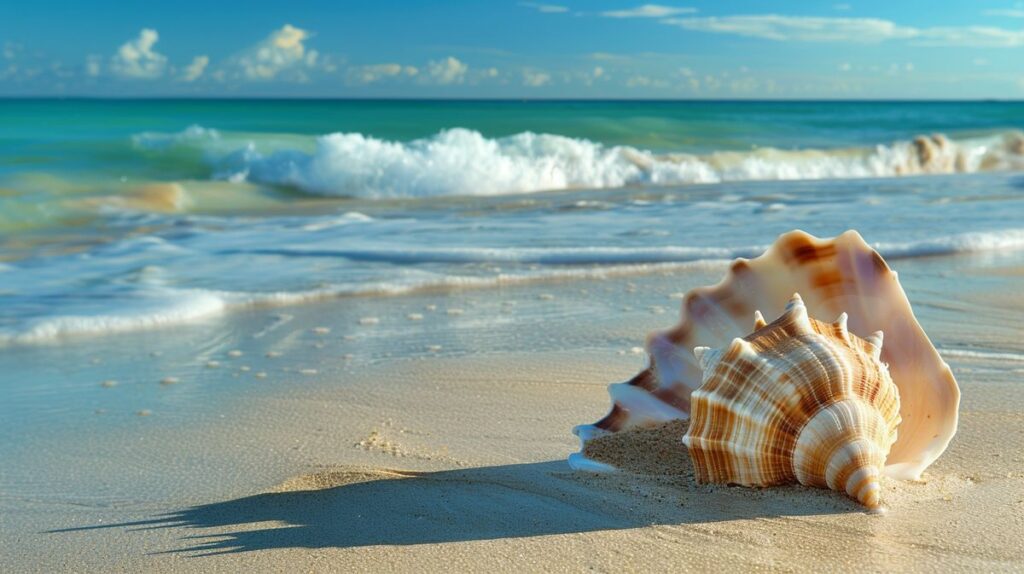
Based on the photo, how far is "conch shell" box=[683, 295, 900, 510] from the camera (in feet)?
7.50

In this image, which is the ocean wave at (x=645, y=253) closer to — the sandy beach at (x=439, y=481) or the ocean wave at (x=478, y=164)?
the sandy beach at (x=439, y=481)

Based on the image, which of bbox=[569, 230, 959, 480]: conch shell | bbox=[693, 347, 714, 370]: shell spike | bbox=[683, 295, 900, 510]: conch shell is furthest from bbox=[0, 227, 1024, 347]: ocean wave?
bbox=[683, 295, 900, 510]: conch shell

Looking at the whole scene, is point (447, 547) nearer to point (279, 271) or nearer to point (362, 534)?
point (362, 534)

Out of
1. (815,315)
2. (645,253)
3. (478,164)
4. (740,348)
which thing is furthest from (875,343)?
(478,164)

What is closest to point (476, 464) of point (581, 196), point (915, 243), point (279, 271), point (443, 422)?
point (443, 422)

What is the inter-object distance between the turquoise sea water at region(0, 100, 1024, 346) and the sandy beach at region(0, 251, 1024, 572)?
1.62 m

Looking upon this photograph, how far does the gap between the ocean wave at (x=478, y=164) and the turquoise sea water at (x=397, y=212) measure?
0.05m

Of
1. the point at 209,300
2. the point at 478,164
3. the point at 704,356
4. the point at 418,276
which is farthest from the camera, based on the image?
the point at 478,164

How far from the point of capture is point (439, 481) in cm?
284

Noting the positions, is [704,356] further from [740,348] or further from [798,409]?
[798,409]

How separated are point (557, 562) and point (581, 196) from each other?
11277mm

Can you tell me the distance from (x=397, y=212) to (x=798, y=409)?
9565mm

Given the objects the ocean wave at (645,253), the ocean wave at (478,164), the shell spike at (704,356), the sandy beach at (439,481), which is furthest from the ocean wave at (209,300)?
the ocean wave at (478,164)

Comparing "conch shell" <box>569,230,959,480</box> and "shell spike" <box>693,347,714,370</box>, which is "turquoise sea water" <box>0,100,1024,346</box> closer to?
"conch shell" <box>569,230,959,480</box>
